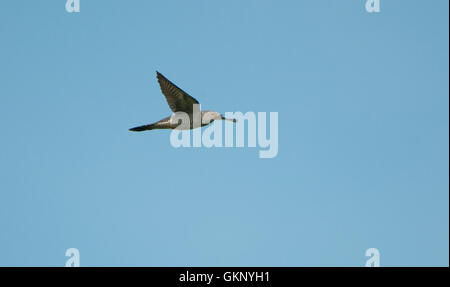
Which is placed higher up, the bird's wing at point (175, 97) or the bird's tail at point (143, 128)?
the bird's wing at point (175, 97)

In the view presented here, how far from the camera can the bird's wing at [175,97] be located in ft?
53.1

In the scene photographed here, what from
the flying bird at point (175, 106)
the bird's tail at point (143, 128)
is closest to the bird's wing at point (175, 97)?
the flying bird at point (175, 106)

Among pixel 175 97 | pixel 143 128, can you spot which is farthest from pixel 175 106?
pixel 143 128

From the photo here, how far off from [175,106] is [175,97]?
367 millimetres

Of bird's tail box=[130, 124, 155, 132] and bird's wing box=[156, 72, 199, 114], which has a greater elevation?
bird's wing box=[156, 72, 199, 114]

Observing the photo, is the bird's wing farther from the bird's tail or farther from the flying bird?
the bird's tail

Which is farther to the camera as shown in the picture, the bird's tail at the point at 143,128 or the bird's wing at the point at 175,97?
the bird's tail at the point at 143,128

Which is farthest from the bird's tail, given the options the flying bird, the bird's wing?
the bird's wing

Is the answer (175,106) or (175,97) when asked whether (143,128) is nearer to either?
(175,106)

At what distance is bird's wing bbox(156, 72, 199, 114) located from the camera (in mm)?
16188

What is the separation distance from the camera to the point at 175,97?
16.5 metres

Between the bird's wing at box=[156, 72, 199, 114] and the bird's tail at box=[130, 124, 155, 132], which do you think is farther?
the bird's tail at box=[130, 124, 155, 132]

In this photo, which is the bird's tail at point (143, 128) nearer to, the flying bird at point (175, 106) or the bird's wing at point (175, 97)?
the flying bird at point (175, 106)
